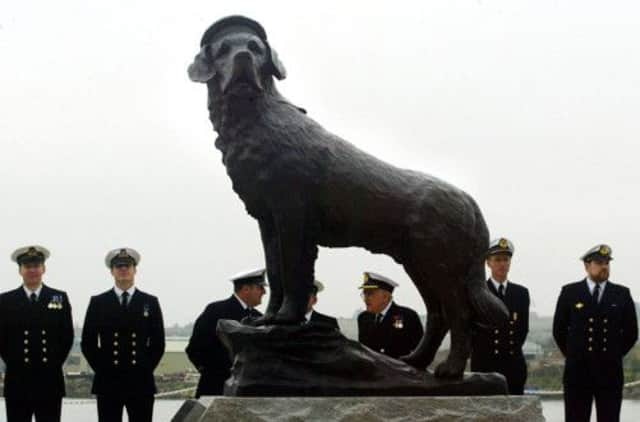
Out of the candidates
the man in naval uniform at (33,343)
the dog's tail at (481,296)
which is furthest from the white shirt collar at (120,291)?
the dog's tail at (481,296)

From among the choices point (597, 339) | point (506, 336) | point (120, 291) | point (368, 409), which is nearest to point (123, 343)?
point (120, 291)

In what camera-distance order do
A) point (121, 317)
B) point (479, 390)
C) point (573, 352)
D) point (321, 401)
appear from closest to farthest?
point (321, 401), point (479, 390), point (121, 317), point (573, 352)

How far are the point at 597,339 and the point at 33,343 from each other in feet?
15.0

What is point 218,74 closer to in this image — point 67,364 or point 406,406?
point 406,406

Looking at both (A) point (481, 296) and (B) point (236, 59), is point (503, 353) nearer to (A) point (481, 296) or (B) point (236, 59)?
(A) point (481, 296)

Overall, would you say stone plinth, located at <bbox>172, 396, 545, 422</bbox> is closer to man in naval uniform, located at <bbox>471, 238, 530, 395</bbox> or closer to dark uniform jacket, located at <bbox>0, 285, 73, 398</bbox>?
man in naval uniform, located at <bbox>471, 238, 530, 395</bbox>

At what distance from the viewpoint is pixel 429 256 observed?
5.98 metres

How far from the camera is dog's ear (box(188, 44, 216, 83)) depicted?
5.95m

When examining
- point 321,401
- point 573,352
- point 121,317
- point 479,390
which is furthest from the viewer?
point 573,352

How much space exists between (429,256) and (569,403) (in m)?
3.60

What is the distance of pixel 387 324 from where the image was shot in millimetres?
8336

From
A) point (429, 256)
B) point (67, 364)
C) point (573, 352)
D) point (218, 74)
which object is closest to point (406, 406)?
point (429, 256)

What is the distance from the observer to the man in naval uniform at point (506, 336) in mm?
8430

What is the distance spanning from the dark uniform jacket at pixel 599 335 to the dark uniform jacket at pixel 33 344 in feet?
13.7
